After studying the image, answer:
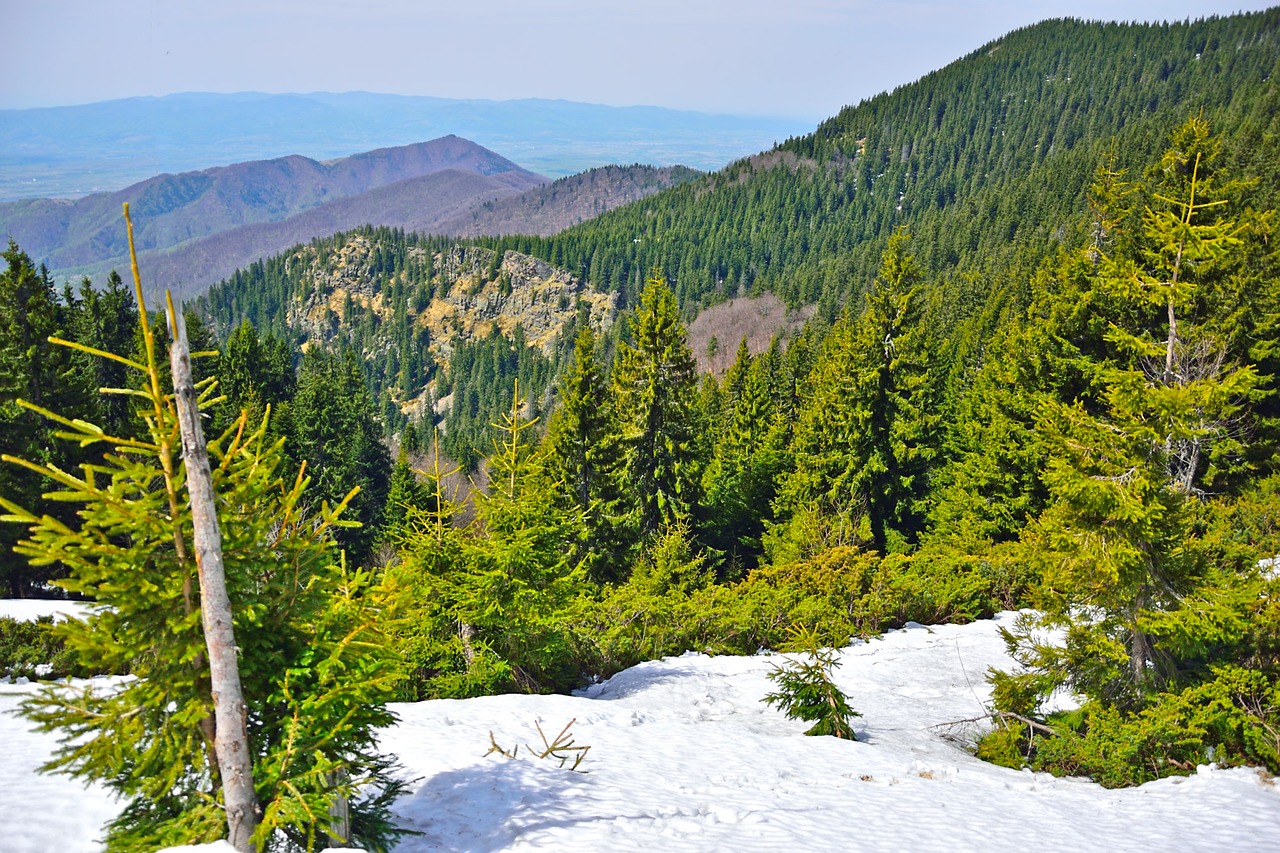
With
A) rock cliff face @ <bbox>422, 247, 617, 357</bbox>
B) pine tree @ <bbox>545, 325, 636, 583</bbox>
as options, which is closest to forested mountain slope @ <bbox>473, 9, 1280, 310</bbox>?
rock cliff face @ <bbox>422, 247, 617, 357</bbox>

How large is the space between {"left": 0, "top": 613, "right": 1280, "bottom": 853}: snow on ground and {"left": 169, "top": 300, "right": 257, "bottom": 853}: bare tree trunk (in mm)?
2044

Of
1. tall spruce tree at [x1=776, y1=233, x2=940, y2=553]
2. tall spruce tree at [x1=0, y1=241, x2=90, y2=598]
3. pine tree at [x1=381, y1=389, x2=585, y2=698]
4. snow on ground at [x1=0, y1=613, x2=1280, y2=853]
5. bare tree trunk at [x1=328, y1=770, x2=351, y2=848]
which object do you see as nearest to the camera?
bare tree trunk at [x1=328, y1=770, x2=351, y2=848]

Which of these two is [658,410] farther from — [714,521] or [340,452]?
[340,452]

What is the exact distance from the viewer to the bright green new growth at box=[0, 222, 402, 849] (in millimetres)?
5121

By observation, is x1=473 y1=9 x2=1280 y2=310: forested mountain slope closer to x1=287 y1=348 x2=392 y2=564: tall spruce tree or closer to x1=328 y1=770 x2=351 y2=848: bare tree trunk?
x1=287 y1=348 x2=392 y2=564: tall spruce tree

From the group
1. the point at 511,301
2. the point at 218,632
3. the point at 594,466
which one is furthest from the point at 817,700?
the point at 511,301

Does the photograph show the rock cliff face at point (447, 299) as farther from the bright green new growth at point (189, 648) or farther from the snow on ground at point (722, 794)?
the bright green new growth at point (189, 648)

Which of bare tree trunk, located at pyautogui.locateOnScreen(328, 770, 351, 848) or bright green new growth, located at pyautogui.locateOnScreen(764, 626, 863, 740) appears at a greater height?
bare tree trunk, located at pyautogui.locateOnScreen(328, 770, 351, 848)

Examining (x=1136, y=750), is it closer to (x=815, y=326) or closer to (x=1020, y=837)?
(x=1020, y=837)

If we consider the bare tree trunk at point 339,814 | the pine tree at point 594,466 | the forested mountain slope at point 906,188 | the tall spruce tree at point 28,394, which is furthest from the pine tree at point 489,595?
the forested mountain slope at point 906,188

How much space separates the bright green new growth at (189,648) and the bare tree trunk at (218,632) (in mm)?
119

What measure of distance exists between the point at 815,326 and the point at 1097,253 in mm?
78097

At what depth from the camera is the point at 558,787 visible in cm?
890

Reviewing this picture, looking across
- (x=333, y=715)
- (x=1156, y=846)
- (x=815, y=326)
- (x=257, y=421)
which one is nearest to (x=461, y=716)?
(x=333, y=715)
